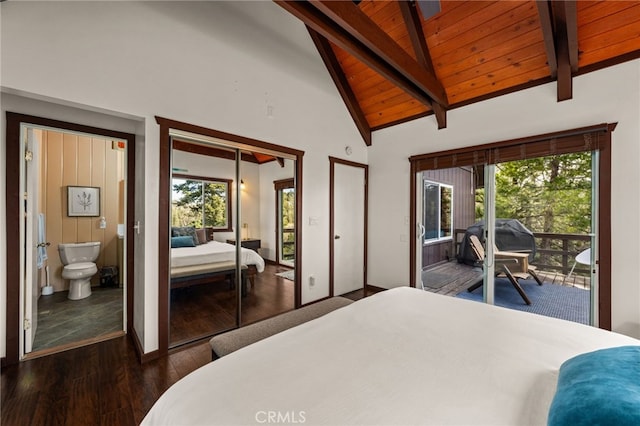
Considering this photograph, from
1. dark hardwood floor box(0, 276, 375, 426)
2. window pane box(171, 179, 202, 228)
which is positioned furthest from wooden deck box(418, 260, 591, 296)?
window pane box(171, 179, 202, 228)

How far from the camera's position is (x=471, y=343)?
4.14ft

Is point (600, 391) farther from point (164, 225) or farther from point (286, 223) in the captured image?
point (286, 223)

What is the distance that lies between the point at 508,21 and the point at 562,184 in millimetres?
1787

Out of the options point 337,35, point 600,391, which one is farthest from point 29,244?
point 600,391

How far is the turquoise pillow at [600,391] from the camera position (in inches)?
26.0

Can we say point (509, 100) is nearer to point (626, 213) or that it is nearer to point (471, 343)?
point (626, 213)

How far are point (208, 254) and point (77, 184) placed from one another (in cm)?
285

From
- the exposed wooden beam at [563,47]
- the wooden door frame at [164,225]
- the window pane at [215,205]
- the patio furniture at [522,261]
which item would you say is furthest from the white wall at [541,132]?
the wooden door frame at [164,225]

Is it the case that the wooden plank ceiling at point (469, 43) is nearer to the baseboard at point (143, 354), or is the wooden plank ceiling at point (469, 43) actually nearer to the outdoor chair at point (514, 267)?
the outdoor chair at point (514, 267)

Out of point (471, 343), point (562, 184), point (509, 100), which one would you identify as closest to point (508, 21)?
point (509, 100)

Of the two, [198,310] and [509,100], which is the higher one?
[509,100]

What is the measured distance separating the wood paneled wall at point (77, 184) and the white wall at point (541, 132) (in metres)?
4.09

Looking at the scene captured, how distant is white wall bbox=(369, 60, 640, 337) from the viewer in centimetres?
Result: 237

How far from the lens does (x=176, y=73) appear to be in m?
2.40
